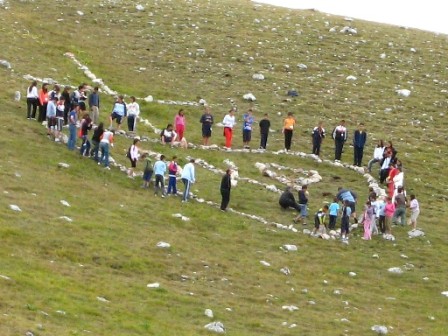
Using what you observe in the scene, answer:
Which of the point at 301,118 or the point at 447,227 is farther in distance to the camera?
the point at 301,118

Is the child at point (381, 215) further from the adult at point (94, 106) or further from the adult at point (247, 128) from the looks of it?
the adult at point (94, 106)

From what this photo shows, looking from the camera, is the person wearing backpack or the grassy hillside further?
the person wearing backpack

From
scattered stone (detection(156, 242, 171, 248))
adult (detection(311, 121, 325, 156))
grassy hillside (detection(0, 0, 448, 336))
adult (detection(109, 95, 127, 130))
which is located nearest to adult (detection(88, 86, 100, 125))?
adult (detection(109, 95, 127, 130))

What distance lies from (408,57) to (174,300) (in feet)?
179

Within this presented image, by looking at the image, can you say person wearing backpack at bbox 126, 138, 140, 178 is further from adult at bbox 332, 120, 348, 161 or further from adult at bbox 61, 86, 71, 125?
adult at bbox 332, 120, 348, 161

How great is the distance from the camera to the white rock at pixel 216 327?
107ft

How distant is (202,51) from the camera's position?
79.6 metres

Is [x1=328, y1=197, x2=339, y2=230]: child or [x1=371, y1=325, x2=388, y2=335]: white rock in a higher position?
[x1=328, y1=197, x2=339, y2=230]: child

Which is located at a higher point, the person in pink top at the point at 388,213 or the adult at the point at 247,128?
the adult at the point at 247,128

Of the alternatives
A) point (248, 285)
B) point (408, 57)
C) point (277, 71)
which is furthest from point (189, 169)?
point (408, 57)

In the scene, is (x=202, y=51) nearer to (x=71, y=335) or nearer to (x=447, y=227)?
(x=447, y=227)

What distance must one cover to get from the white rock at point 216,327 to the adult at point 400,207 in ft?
57.4

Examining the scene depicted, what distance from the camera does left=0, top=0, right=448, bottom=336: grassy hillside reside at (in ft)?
113

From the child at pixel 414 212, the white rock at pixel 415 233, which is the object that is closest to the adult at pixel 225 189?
the white rock at pixel 415 233
